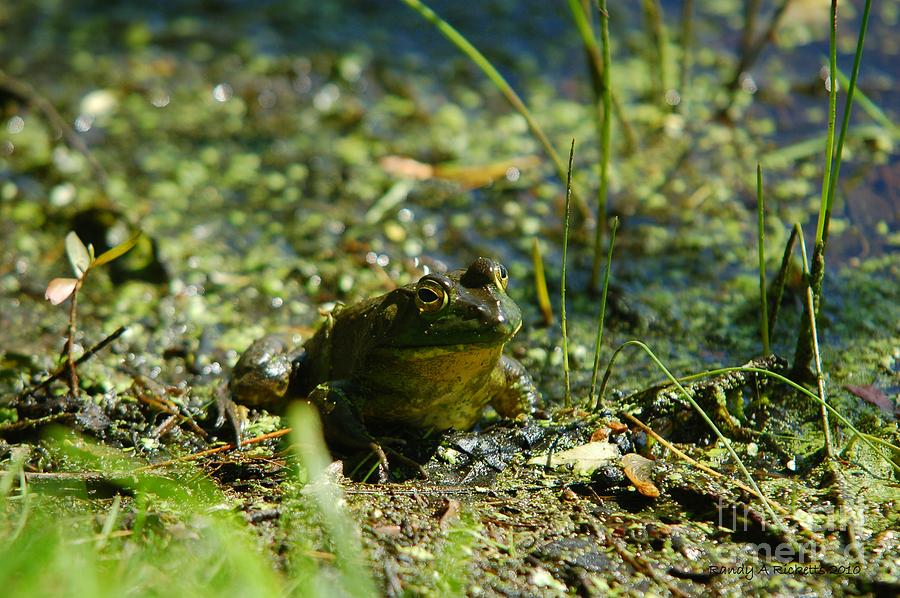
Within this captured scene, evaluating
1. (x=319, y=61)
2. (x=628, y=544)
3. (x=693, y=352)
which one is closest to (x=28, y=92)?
(x=319, y=61)

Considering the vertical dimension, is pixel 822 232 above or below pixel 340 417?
above

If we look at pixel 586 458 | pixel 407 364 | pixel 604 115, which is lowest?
pixel 586 458

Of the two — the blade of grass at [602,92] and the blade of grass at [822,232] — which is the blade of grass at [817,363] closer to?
the blade of grass at [822,232]

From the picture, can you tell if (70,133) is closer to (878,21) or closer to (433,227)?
(433,227)

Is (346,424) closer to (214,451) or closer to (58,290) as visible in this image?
(214,451)

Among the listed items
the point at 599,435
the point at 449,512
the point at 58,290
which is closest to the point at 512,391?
the point at 599,435

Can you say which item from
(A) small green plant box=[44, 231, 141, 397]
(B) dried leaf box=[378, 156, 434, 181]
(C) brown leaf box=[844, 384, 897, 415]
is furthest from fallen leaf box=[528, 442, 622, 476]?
(B) dried leaf box=[378, 156, 434, 181]
